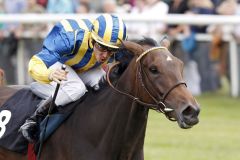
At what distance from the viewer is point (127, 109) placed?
6395 millimetres

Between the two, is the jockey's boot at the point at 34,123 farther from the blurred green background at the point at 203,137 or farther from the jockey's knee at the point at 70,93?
the blurred green background at the point at 203,137

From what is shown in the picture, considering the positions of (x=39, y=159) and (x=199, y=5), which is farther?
(x=199, y=5)

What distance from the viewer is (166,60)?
6086 mm

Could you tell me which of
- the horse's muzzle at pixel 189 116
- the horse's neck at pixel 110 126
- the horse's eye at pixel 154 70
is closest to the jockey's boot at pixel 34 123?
the horse's neck at pixel 110 126

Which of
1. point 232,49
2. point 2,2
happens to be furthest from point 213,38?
point 2,2

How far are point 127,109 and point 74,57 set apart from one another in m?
0.66

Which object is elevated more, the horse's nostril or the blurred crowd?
the horse's nostril

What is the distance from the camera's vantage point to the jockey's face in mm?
6410

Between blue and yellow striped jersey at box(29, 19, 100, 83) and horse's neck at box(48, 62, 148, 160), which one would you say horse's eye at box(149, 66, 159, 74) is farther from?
blue and yellow striped jersey at box(29, 19, 100, 83)

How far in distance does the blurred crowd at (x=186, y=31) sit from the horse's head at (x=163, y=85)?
9072 mm

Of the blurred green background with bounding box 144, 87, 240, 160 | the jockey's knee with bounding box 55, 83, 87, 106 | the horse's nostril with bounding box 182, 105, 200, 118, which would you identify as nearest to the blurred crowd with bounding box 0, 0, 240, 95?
the blurred green background with bounding box 144, 87, 240, 160

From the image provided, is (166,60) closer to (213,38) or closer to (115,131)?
(115,131)

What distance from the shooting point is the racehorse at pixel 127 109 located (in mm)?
5965

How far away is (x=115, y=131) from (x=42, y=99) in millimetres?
943
